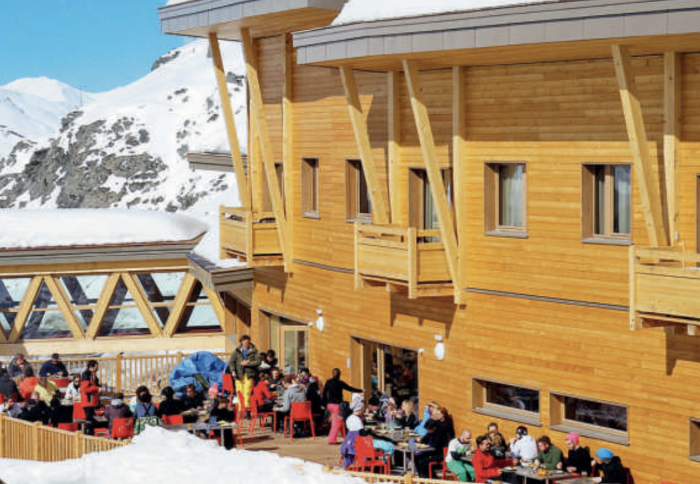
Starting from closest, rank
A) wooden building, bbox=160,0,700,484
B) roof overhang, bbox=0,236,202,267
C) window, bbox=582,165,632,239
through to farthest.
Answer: wooden building, bbox=160,0,700,484 → window, bbox=582,165,632,239 → roof overhang, bbox=0,236,202,267

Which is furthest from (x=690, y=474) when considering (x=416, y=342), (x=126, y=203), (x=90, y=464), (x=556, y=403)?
(x=126, y=203)

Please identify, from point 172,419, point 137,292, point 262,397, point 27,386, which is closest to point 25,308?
point 137,292

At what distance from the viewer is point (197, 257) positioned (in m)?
31.2

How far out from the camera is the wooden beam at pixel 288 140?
25.6 metres

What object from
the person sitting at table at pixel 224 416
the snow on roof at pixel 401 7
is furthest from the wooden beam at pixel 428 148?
the person sitting at table at pixel 224 416

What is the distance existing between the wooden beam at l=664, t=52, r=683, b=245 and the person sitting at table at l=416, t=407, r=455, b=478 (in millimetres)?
4875

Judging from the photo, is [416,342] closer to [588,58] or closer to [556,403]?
[556,403]

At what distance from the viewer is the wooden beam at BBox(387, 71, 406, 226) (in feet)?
72.1

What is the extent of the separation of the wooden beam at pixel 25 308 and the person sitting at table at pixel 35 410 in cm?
1061

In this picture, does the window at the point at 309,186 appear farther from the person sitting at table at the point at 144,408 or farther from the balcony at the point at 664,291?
the balcony at the point at 664,291

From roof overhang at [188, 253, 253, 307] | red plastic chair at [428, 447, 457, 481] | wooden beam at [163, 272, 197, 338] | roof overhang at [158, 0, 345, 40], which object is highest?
roof overhang at [158, 0, 345, 40]

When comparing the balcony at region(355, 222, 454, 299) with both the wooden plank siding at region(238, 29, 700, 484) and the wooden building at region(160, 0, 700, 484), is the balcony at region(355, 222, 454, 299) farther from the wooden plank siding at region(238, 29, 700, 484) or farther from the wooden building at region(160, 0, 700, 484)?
the wooden plank siding at region(238, 29, 700, 484)

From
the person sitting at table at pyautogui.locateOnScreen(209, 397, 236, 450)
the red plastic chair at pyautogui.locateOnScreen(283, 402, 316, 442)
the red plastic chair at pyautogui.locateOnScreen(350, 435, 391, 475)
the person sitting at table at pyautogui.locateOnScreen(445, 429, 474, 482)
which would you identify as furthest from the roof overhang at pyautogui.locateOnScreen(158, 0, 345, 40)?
the person sitting at table at pyautogui.locateOnScreen(445, 429, 474, 482)

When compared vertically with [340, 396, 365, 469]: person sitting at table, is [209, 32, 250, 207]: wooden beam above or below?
above
